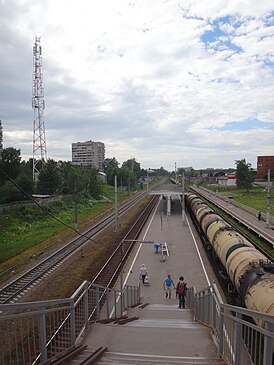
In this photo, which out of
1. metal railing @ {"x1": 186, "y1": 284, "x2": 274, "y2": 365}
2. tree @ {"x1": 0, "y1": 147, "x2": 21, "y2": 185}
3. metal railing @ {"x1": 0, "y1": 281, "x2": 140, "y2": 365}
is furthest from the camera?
tree @ {"x1": 0, "y1": 147, "x2": 21, "y2": 185}

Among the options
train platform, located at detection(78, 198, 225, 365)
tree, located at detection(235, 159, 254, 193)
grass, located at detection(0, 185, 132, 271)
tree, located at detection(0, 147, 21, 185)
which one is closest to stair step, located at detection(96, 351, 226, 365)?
train platform, located at detection(78, 198, 225, 365)

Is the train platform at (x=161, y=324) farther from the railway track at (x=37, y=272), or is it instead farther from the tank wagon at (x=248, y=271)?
the railway track at (x=37, y=272)

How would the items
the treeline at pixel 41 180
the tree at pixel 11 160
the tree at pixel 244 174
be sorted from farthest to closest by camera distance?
the tree at pixel 244 174
the tree at pixel 11 160
the treeline at pixel 41 180

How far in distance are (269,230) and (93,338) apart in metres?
29.1

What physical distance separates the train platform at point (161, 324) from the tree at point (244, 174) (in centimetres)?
4968

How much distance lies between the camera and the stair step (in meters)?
4.98

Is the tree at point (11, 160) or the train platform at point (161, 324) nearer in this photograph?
the train platform at point (161, 324)

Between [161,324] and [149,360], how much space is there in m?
3.81

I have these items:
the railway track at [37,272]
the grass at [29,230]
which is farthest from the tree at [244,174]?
the railway track at [37,272]

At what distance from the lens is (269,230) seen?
105ft

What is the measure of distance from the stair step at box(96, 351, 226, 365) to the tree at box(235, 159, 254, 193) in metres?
76.5

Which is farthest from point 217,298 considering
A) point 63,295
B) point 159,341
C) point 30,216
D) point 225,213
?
point 225,213

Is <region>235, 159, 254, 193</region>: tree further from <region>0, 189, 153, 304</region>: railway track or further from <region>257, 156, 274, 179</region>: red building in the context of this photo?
<region>0, 189, 153, 304</region>: railway track

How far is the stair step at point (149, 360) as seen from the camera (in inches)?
196
